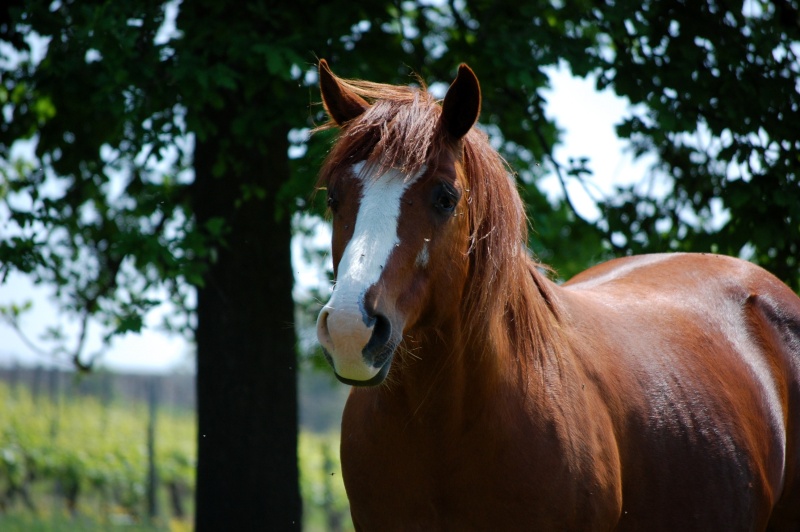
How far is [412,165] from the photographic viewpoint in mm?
2539

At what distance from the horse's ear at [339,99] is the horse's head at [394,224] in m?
0.20

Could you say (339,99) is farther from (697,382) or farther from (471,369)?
(697,382)

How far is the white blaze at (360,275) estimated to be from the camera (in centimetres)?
218

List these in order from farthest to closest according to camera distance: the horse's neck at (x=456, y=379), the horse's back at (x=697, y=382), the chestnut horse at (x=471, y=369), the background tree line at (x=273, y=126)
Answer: the background tree line at (x=273, y=126)
the horse's back at (x=697, y=382)
the horse's neck at (x=456, y=379)
the chestnut horse at (x=471, y=369)

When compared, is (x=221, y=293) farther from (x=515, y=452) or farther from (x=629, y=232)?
(x=515, y=452)

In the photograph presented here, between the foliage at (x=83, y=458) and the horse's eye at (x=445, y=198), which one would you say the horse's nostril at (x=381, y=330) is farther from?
the foliage at (x=83, y=458)

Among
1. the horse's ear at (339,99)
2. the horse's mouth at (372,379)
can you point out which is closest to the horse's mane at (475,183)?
the horse's ear at (339,99)

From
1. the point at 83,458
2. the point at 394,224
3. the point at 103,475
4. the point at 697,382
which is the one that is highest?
the point at 394,224

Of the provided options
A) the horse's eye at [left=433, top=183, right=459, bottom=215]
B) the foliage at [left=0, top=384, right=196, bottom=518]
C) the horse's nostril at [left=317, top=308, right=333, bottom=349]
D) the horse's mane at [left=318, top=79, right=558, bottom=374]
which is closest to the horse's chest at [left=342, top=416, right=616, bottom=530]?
the horse's mane at [left=318, top=79, right=558, bottom=374]

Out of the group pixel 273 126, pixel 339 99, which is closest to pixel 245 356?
pixel 273 126

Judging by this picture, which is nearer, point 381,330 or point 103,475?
point 381,330

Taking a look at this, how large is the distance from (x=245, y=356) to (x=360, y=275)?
361 cm

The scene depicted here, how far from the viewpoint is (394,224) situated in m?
2.41

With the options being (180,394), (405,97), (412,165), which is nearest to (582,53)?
(405,97)
